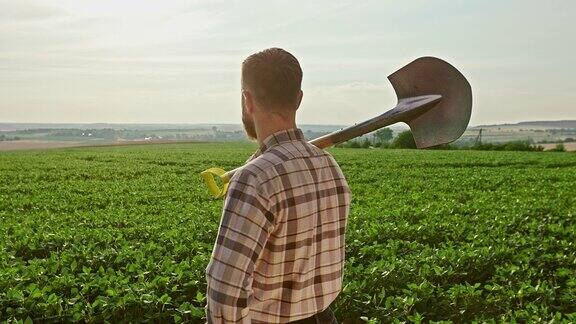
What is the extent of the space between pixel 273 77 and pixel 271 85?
0.09ft

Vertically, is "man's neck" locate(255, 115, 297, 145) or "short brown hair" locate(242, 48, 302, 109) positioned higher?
"short brown hair" locate(242, 48, 302, 109)

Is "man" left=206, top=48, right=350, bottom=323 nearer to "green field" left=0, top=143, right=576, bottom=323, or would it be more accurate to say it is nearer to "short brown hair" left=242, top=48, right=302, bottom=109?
"short brown hair" left=242, top=48, right=302, bottom=109

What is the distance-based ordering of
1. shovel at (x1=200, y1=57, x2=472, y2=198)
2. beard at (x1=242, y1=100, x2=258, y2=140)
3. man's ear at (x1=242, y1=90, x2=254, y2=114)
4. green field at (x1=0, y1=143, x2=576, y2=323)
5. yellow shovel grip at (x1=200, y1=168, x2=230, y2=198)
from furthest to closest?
green field at (x1=0, y1=143, x2=576, y2=323), shovel at (x1=200, y1=57, x2=472, y2=198), yellow shovel grip at (x1=200, y1=168, x2=230, y2=198), beard at (x1=242, y1=100, x2=258, y2=140), man's ear at (x1=242, y1=90, x2=254, y2=114)

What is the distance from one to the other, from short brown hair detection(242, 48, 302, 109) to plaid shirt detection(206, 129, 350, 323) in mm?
124

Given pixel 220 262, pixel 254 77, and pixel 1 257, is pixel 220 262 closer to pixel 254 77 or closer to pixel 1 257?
pixel 254 77

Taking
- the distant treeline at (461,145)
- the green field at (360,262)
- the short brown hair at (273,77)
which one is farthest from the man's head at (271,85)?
the distant treeline at (461,145)

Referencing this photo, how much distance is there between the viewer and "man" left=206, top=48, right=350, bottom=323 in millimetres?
1904

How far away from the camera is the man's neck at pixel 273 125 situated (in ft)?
6.75

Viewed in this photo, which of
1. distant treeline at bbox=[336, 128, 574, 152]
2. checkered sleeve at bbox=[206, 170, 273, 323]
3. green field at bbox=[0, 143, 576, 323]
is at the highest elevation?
checkered sleeve at bbox=[206, 170, 273, 323]

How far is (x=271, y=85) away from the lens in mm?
1985

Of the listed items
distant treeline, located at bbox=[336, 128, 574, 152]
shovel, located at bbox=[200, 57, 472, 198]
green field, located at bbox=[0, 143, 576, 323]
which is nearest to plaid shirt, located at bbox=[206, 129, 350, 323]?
shovel, located at bbox=[200, 57, 472, 198]

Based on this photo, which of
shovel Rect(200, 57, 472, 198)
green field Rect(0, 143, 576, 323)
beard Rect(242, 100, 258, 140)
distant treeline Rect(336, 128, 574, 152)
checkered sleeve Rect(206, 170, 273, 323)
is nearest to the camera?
checkered sleeve Rect(206, 170, 273, 323)

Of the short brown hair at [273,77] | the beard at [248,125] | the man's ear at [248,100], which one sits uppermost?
the short brown hair at [273,77]

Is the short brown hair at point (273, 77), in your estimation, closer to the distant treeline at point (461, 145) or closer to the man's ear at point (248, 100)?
the man's ear at point (248, 100)
